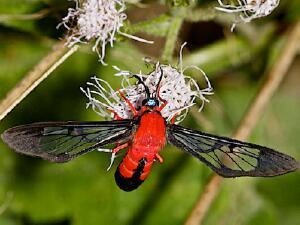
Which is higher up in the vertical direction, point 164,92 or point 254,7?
point 254,7

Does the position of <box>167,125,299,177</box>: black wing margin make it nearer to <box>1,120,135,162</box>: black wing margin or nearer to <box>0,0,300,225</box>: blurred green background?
<box>1,120,135,162</box>: black wing margin

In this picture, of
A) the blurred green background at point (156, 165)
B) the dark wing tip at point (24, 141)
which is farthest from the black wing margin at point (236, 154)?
the blurred green background at point (156, 165)

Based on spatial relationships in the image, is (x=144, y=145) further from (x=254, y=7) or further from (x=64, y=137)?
(x=254, y=7)

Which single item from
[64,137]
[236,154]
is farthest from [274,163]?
[64,137]

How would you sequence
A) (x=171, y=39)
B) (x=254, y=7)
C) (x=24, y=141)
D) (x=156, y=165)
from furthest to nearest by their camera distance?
(x=156, y=165), (x=171, y=39), (x=254, y=7), (x=24, y=141)

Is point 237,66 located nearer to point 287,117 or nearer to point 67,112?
point 287,117

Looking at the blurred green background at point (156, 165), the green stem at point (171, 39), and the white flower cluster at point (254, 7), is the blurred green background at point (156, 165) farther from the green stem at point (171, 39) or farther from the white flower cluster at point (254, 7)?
the white flower cluster at point (254, 7)
